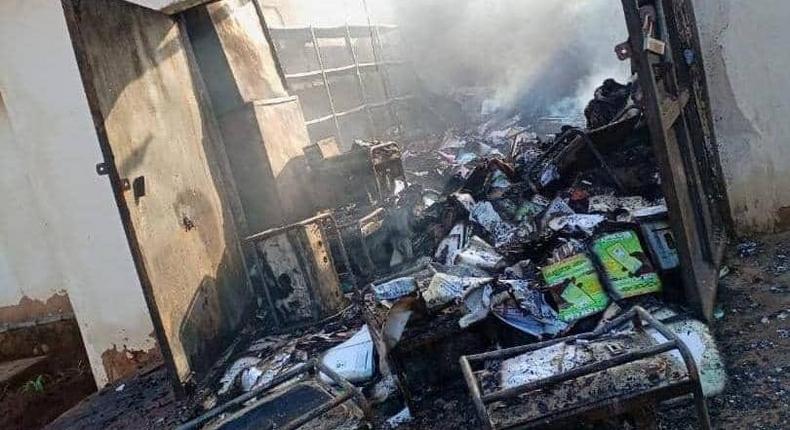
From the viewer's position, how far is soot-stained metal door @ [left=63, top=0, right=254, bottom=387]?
3.60 m

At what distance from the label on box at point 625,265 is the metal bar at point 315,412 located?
1.73 m

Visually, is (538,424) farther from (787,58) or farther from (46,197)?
(46,197)

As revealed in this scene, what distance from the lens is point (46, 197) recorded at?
518 cm

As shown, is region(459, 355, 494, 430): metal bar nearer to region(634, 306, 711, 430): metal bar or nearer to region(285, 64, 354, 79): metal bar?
region(634, 306, 711, 430): metal bar

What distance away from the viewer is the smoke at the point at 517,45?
12.8 metres

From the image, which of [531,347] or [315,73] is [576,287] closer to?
[531,347]

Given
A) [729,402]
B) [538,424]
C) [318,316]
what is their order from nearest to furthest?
[538,424], [729,402], [318,316]

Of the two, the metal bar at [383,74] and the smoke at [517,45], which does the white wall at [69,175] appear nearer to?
the metal bar at [383,74]

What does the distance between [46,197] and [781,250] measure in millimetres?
5849

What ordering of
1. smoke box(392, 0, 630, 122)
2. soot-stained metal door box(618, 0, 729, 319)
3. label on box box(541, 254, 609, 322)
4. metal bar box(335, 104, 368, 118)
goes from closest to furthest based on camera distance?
soot-stained metal door box(618, 0, 729, 319), label on box box(541, 254, 609, 322), metal bar box(335, 104, 368, 118), smoke box(392, 0, 630, 122)

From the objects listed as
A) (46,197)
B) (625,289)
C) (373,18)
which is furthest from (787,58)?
(373,18)

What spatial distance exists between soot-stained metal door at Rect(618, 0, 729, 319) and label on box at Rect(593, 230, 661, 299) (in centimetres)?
22

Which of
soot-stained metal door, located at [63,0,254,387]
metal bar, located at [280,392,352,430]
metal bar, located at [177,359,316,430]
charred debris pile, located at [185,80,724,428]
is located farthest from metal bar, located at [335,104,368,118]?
metal bar, located at [280,392,352,430]

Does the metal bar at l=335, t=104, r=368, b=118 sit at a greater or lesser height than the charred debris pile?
greater
